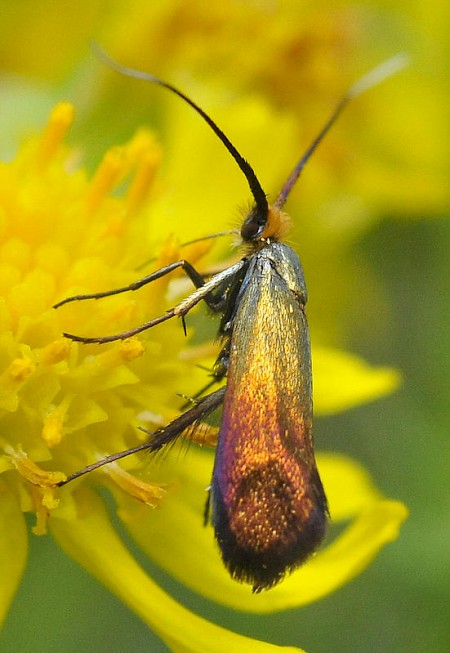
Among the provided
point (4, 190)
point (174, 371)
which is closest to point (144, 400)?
point (174, 371)

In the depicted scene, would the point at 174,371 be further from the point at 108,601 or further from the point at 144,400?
the point at 108,601

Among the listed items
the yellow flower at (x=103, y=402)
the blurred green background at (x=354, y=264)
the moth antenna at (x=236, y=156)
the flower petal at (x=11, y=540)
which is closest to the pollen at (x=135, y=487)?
the yellow flower at (x=103, y=402)

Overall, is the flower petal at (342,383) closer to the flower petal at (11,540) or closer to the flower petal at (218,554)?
the flower petal at (218,554)

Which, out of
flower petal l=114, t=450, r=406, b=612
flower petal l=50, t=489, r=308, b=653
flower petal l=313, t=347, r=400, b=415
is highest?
flower petal l=313, t=347, r=400, b=415

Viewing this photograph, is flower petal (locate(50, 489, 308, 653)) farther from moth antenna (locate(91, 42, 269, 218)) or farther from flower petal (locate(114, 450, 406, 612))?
moth antenna (locate(91, 42, 269, 218))

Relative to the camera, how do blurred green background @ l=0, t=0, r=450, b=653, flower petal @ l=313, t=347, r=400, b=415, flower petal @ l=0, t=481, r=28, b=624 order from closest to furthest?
flower petal @ l=0, t=481, r=28, b=624
flower petal @ l=313, t=347, r=400, b=415
blurred green background @ l=0, t=0, r=450, b=653

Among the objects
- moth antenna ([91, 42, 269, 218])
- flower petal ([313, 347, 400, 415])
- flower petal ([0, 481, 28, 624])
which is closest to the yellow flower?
flower petal ([0, 481, 28, 624])

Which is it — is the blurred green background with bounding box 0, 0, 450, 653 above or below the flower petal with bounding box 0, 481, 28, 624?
above
